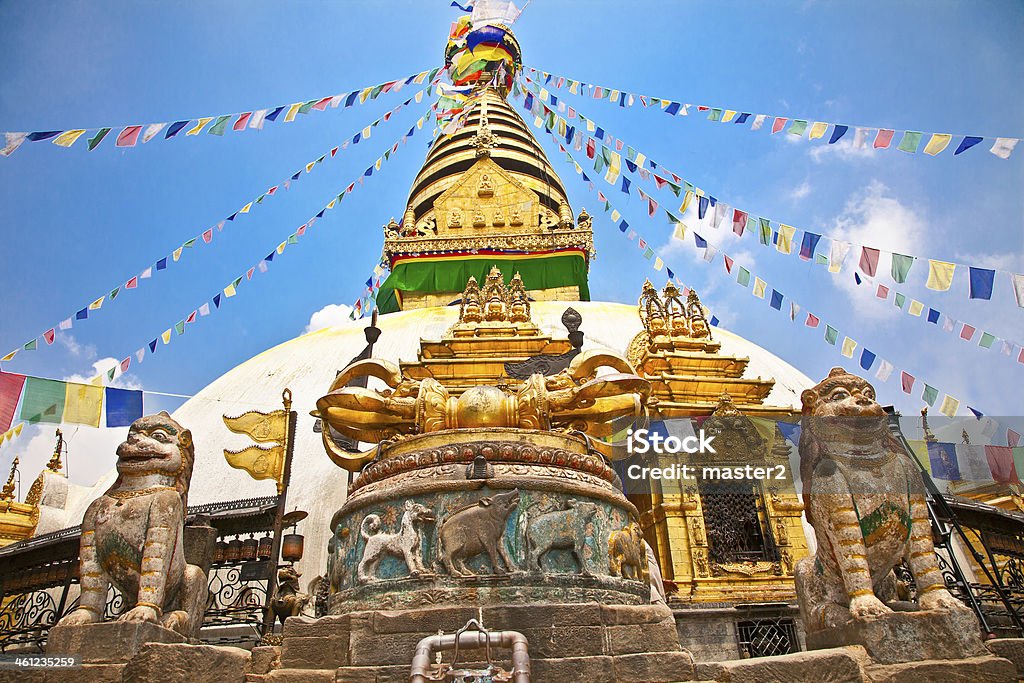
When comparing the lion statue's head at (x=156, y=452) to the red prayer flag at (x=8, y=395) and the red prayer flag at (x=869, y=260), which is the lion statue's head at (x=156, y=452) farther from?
the red prayer flag at (x=869, y=260)

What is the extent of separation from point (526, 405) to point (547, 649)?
2235 millimetres

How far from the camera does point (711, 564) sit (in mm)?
9016

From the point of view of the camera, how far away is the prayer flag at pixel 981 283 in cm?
752

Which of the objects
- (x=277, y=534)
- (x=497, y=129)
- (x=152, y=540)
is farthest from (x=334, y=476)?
(x=497, y=129)

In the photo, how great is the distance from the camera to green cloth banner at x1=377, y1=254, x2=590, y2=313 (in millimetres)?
21156

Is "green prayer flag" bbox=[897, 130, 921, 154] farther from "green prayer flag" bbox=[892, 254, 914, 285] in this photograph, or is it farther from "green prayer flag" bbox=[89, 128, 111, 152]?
"green prayer flag" bbox=[89, 128, 111, 152]

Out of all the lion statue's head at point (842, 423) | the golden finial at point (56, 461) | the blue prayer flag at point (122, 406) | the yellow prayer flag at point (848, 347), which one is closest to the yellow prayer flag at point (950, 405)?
the yellow prayer flag at point (848, 347)

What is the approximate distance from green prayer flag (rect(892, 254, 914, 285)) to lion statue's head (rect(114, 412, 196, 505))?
26.9ft

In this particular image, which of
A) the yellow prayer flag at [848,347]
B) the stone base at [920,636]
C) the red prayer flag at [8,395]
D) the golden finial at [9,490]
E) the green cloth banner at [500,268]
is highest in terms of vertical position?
the green cloth banner at [500,268]

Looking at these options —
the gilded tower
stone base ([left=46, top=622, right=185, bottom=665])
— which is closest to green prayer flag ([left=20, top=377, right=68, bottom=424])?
stone base ([left=46, top=622, right=185, bottom=665])

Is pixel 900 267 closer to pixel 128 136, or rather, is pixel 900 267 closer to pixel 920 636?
pixel 920 636

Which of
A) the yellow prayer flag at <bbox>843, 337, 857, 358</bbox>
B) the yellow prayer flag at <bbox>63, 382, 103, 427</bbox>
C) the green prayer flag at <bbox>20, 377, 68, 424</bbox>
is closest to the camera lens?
the green prayer flag at <bbox>20, 377, 68, 424</bbox>

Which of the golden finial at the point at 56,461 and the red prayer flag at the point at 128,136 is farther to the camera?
the golden finial at the point at 56,461

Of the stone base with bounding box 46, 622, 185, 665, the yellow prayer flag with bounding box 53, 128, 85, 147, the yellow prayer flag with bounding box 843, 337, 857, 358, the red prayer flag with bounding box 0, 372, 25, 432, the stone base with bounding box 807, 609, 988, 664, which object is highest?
the yellow prayer flag with bounding box 53, 128, 85, 147
